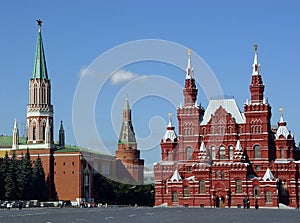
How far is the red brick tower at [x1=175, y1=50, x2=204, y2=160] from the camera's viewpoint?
10581 centimetres

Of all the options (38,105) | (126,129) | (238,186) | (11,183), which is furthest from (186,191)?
(126,129)

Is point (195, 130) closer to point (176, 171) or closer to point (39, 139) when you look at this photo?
point (176, 171)

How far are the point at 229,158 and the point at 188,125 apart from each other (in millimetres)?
8405

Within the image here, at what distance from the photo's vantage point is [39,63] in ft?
410

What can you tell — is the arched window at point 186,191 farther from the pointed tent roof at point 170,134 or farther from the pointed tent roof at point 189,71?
the pointed tent roof at point 189,71

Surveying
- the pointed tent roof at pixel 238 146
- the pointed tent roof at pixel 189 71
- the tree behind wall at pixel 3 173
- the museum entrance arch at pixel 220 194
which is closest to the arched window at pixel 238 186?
the museum entrance arch at pixel 220 194

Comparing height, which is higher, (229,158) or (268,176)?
(229,158)

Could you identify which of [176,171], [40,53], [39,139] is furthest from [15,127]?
[176,171]

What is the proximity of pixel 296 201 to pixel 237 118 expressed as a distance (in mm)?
14767

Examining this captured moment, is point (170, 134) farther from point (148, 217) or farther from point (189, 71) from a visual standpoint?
point (148, 217)

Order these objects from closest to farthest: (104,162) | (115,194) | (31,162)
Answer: (31,162)
(115,194)
(104,162)

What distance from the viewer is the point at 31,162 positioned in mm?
115125

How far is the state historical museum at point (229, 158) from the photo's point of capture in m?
99.2

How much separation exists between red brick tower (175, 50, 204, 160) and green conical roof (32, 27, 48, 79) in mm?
29741
